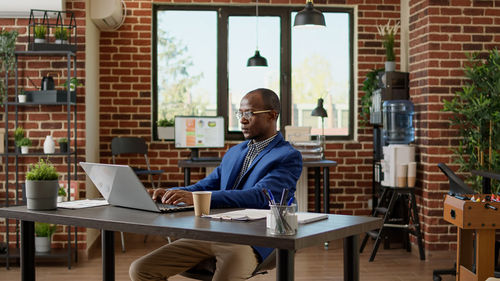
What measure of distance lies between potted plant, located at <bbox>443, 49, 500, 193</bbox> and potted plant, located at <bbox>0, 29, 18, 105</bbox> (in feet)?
11.9

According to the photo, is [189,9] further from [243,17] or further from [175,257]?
[175,257]

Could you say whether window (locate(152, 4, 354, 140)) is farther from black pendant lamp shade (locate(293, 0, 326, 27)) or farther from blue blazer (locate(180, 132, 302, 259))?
blue blazer (locate(180, 132, 302, 259))

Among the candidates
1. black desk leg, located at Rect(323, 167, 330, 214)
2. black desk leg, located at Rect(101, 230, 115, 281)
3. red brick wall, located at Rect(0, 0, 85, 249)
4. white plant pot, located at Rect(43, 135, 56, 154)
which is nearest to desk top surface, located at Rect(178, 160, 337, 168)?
black desk leg, located at Rect(323, 167, 330, 214)

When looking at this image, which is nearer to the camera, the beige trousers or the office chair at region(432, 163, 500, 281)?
the beige trousers

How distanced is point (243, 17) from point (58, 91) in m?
2.25

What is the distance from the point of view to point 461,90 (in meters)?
5.60

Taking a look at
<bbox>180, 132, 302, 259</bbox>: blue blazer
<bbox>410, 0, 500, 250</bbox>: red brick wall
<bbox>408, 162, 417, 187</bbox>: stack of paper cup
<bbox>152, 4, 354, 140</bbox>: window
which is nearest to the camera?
<bbox>180, 132, 302, 259</bbox>: blue blazer

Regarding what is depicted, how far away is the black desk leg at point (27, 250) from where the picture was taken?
2707mm

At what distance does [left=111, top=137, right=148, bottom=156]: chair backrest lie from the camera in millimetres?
6078

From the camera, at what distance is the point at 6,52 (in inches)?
202

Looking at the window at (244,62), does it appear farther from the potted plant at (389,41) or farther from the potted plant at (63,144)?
the potted plant at (63,144)

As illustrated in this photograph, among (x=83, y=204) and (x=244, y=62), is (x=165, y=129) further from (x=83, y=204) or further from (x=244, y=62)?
(x=83, y=204)

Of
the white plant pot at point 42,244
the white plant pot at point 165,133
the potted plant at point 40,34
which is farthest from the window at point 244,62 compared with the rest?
the white plant pot at point 42,244

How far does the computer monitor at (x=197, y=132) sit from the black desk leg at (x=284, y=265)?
4.11 metres
